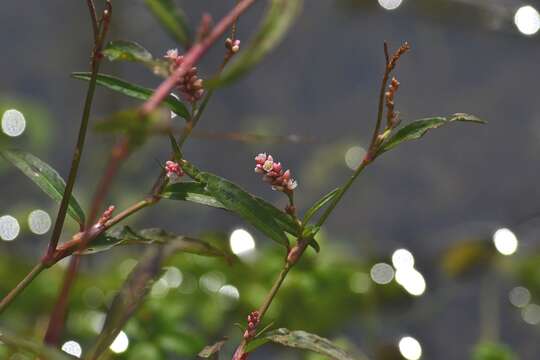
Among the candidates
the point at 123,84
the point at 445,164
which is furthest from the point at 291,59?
the point at 123,84

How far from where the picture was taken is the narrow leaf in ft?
1.49

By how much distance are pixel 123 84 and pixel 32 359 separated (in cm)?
16

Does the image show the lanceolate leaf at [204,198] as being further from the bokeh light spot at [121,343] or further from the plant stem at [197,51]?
the bokeh light spot at [121,343]

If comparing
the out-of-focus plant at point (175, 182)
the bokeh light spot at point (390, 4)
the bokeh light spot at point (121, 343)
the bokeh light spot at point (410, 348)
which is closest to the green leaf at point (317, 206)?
the out-of-focus plant at point (175, 182)

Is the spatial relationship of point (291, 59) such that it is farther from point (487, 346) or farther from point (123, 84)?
point (123, 84)

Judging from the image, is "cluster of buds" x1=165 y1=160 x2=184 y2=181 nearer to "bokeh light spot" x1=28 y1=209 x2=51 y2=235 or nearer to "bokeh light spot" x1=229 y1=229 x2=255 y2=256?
"bokeh light spot" x1=229 y1=229 x2=255 y2=256

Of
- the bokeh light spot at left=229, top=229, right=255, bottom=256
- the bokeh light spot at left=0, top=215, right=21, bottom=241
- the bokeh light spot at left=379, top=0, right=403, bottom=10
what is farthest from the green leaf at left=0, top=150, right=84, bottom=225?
the bokeh light spot at left=379, top=0, right=403, bottom=10

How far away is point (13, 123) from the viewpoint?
4.96 ft

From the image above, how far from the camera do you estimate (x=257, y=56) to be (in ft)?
1.10

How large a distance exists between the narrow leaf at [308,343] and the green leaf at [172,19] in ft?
0.55

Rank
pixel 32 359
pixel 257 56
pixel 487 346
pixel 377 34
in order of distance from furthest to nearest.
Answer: pixel 377 34 → pixel 487 346 → pixel 32 359 → pixel 257 56

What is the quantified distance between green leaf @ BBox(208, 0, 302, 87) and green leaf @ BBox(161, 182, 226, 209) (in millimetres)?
163

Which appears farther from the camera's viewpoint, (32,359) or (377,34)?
(377,34)

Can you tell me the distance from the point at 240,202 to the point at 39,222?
1.03m
